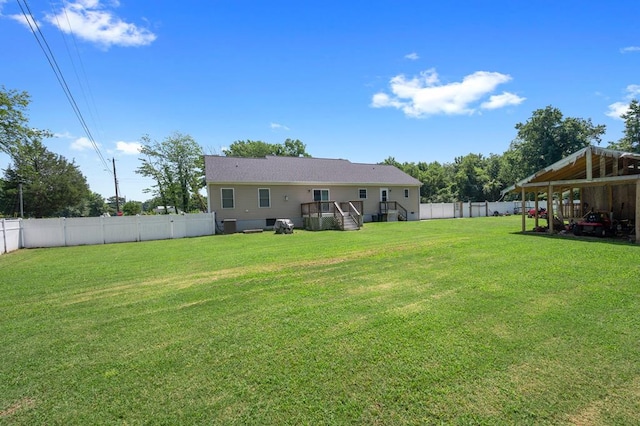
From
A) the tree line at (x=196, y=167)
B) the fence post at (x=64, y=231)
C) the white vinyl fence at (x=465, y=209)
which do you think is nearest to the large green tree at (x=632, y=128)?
the tree line at (x=196, y=167)

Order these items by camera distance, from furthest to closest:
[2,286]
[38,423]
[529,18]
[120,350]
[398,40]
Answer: [398,40]
[529,18]
[2,286]
[120,350]
[38,423]

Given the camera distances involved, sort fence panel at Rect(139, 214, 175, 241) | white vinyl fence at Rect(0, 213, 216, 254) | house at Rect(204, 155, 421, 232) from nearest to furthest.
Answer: white vinyl fence at Rect(0, 213, 216, 254), fence panel at Rect(139, 214, 175, 241), house at Rect(204, 155, 421, 232)

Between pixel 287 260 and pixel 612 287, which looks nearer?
pixel 612 287

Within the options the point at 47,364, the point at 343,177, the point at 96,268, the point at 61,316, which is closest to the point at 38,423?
the point at 47,364

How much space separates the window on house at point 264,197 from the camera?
767 inches

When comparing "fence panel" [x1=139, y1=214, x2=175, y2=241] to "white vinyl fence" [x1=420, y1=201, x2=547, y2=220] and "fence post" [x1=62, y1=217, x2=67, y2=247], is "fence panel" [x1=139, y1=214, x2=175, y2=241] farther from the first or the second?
"white vinyl fence" [x1=420, y1=201, x2=547, y2=220]

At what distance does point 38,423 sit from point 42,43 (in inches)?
425

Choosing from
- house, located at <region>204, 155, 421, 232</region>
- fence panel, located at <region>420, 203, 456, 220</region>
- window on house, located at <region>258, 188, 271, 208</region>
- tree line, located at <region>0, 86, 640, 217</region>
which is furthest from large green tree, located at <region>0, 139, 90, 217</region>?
fence panel, located at <region>420, 203, 456, 220</region>

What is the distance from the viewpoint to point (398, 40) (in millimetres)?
12078

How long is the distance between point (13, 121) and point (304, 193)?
15.8m

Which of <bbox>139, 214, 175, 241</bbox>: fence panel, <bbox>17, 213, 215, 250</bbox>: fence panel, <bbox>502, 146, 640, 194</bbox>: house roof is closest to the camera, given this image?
<bbox>502, 146, 640, 194</bbox>: house roof

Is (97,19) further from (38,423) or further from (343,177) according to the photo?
(343,177)

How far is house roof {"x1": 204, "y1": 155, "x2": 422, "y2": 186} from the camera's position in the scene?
1931 centimetres

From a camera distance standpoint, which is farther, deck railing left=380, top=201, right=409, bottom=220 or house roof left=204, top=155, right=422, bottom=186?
deck railing left=380, top=201, right=409, bottom=220
